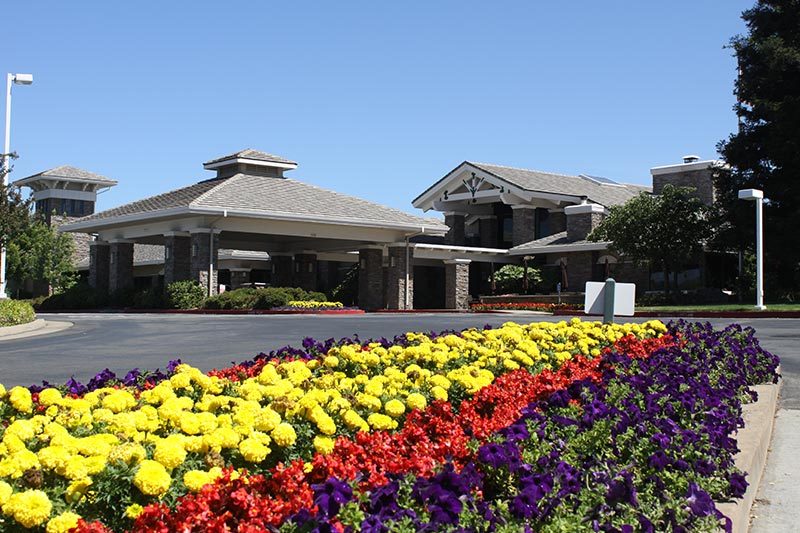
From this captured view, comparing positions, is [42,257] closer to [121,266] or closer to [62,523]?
[121,266]

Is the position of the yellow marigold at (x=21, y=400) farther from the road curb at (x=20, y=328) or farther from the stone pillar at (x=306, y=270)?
the stone pillar at (x=306, y=270)

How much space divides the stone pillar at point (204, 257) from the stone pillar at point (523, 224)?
17.7 m

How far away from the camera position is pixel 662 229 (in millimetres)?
36625

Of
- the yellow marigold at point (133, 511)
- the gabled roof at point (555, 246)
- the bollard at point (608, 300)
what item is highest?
the gabled roof at point (555, 246)

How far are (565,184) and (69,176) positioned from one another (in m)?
35.2

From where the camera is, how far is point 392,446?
4785 mm

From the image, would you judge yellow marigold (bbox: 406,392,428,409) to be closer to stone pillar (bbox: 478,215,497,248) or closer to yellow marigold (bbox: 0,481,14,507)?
yellow marigold (bbox: 0,481,14,507)

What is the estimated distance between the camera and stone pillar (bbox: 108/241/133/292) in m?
41.7

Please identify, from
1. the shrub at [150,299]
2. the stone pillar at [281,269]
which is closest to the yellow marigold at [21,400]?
the shrub at [150,299]

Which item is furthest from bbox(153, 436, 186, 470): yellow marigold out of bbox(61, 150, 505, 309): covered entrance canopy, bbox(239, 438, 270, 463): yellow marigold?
bbox(61, 150, 505, 309): covered entrance canopy

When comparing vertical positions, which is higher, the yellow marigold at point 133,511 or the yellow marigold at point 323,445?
the yellow marigold at point 323,445

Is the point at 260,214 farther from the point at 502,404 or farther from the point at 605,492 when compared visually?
the point at 605,492

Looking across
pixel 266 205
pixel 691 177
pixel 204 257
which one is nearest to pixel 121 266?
pixel 204 257

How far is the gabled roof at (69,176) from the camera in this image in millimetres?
63500
